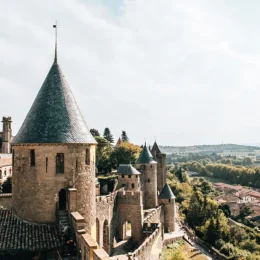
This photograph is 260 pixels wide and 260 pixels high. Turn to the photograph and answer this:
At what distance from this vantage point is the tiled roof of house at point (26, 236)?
42.9 feet

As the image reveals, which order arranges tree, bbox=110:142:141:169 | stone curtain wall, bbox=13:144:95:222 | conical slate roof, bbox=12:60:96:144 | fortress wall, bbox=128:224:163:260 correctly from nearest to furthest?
stone curtain wall, bbox=13:144:95:222, conical slate roof, bbox=12:60:96:144, fortress wall, bbox=128:224:163:260, tree, bbox=110:142:141:169

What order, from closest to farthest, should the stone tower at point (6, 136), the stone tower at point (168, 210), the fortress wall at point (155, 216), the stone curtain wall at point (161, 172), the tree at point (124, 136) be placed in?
the fortress wall at point (155, 216) < the stone tower at point (168, 210) < the stone curtain wall at point (161, 172) < the stone tower at point (6, 136) < the tree at point (124, 136)

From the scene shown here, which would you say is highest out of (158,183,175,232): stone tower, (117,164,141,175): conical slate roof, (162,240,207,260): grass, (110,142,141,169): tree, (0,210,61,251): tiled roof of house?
(110,142,141,169): tree

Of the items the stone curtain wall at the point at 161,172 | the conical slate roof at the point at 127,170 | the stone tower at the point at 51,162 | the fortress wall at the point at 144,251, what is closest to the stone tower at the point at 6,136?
the stone curtain wall at the point at 161,172

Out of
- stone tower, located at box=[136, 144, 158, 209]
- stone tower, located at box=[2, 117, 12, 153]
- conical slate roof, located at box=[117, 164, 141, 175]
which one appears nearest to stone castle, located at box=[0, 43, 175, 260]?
conical slate roof, located at box=[117, 164, 141, 175]

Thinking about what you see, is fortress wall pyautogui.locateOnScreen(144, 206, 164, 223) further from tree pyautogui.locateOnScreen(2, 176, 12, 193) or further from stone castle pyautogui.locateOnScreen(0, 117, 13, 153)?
stone castle pyautogui.locateOnScreen(0, 117, 13, 153)

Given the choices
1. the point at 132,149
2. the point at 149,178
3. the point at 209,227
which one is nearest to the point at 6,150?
the point at 132,149

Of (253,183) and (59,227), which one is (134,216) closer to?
(59,227)

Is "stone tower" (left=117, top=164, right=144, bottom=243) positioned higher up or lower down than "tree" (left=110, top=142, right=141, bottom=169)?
lower down

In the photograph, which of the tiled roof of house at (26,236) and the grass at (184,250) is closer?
the tiled roof of house at (26,236)

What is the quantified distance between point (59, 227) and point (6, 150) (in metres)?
62.5

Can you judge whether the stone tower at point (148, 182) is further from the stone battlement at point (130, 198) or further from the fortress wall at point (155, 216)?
the stone battlement at point (130, 198)

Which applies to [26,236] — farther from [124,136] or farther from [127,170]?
[124,136]

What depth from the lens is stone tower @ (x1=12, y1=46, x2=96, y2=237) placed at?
1437 cm
